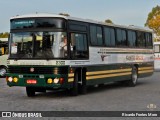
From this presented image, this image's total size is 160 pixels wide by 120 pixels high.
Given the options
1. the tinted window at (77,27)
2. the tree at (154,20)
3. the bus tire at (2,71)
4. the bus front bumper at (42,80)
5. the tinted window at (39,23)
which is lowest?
the bus tire at (2,71)

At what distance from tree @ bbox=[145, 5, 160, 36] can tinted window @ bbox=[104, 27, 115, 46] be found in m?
49.8

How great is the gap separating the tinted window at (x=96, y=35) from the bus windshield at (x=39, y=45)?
7.93ft

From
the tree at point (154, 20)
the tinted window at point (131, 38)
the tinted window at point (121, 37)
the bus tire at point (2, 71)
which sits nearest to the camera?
the tinted window at point (121, 37)

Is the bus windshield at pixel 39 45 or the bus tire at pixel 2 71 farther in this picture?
the bus tire at pixel 2 71

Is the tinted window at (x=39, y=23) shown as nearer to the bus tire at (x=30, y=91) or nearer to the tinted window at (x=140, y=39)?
the bus tire at (x=30, y=91)

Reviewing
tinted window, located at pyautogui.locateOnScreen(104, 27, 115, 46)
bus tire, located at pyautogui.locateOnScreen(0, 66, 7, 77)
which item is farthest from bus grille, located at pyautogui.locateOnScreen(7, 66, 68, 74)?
bus tire, located at pyautogui.locateOnScreen(0, 66, 7, 77)

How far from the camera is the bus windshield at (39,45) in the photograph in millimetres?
16266

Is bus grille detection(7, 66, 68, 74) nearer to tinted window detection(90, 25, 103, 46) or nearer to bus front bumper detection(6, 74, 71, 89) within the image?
bus front bumper detection(6, 74, 71, 89)

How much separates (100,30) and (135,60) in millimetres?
4463

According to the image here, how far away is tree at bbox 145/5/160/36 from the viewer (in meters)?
70.1

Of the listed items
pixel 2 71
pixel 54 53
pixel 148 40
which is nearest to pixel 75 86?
pixel 54 53

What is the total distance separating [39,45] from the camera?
54.1ft

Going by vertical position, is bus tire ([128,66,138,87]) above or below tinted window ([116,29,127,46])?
below

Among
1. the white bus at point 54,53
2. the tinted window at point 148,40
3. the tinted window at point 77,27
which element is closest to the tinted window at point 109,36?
the white bus at point 54,53
